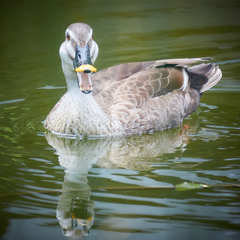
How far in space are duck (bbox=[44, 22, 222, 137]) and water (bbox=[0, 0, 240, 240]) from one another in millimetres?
177

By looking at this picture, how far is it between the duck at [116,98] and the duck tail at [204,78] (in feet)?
1.15

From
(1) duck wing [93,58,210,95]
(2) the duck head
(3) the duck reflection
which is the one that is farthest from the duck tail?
(2) the duck head

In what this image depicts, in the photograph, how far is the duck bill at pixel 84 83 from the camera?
7.57m

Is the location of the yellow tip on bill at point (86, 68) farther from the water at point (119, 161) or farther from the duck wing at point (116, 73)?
the duck wing at point (116, 73)

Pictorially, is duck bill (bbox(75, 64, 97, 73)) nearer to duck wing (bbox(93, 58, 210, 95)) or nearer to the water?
the water

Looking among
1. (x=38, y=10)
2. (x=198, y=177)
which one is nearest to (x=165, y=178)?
(x=198, y=177)

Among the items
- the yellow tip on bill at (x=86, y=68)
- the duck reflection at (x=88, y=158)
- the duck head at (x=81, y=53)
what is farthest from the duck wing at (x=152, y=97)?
the yellow tip on bill at (x=86, y=68)

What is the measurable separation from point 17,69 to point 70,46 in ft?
13.6

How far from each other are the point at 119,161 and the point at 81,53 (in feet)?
4.33

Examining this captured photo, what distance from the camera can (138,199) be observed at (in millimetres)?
6172

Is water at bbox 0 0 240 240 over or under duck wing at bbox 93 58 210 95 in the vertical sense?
under

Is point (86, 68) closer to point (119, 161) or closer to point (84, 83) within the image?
point (84, 83)

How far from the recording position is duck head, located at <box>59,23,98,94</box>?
24.7 ft

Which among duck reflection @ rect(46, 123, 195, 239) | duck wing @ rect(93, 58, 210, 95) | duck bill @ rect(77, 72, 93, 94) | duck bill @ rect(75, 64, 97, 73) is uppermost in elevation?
duck bill @ rect(75, 64, 97, 73)
